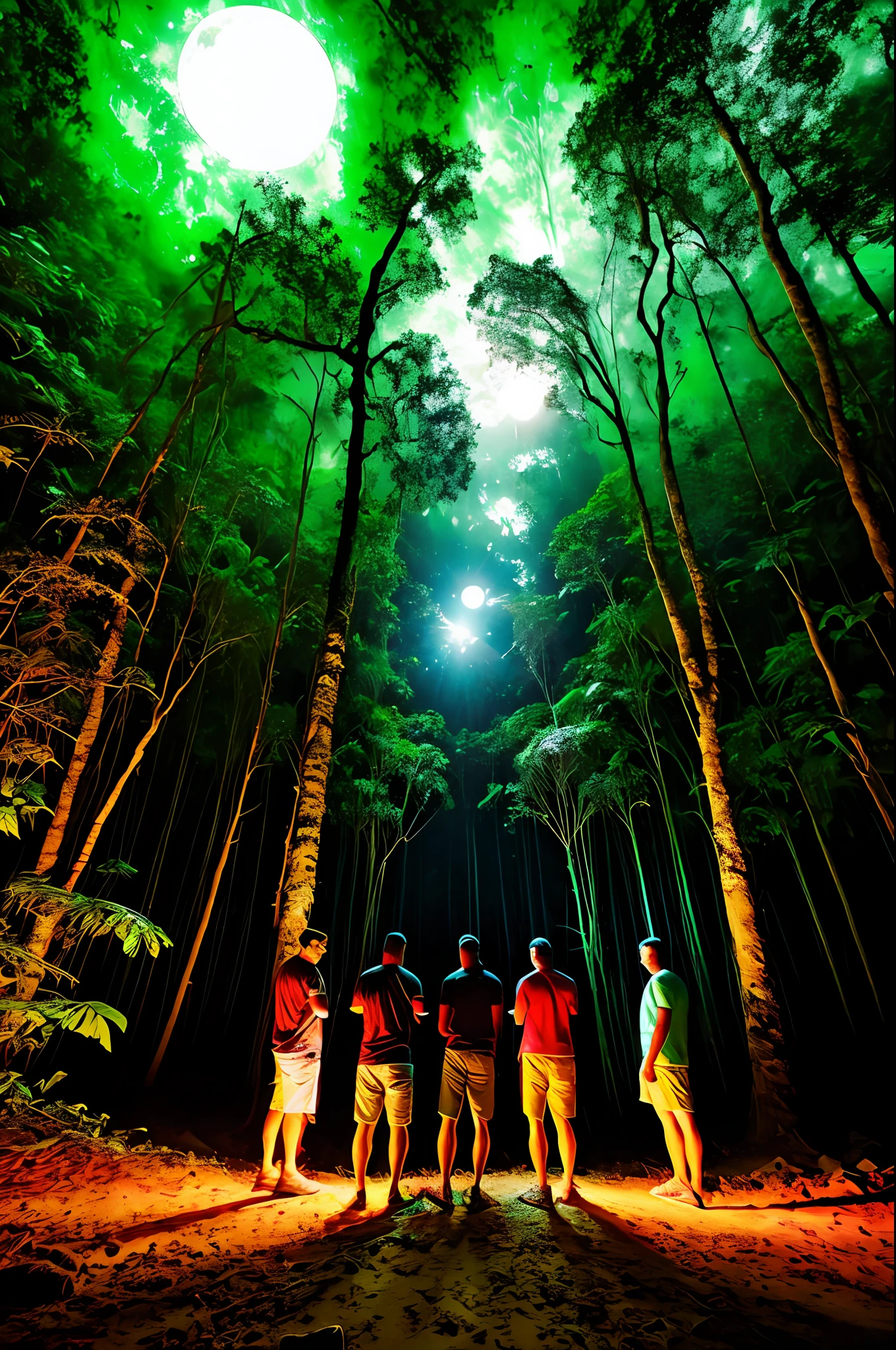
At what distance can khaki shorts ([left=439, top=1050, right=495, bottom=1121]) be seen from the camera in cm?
305

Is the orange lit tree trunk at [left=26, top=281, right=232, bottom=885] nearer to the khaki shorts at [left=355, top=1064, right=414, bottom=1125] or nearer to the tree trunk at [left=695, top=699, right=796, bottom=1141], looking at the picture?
the khaki shorts at [left=355, top=1064, right=414, bottom=1125]

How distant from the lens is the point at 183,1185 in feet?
10.4

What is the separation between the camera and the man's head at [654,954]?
3.44 meters

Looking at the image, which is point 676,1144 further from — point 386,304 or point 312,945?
point 386,304

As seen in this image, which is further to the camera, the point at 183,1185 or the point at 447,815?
the point at 447,815

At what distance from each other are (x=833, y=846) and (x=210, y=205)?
16855 mm

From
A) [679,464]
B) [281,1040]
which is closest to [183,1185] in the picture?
[281,1040]

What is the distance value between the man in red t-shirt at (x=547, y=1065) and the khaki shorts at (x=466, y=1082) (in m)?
0.23

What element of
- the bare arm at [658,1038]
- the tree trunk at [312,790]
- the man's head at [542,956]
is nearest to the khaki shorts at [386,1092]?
the man's head at [542,956]

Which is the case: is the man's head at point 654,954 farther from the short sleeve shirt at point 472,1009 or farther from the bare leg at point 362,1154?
the bare leg at point 362,1154

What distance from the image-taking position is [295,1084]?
10.8 ft

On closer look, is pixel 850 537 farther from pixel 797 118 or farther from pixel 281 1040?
pixel 281 1040

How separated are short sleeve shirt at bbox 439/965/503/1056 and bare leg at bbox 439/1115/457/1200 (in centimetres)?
40

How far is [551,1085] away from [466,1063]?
60 centimetres
